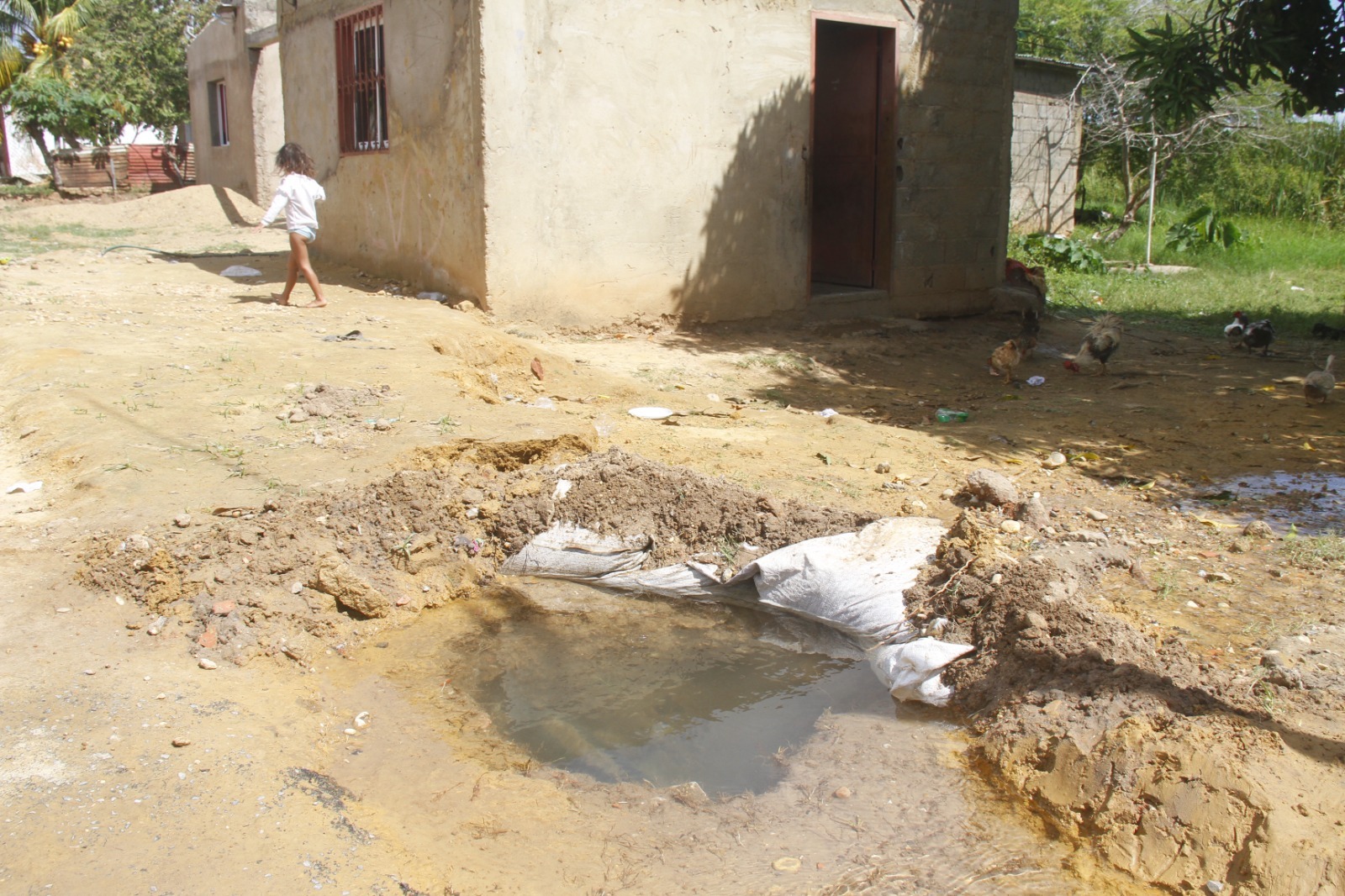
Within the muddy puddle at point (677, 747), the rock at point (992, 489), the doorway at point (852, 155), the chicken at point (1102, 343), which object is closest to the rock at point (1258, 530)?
the rock at point (992, 489)

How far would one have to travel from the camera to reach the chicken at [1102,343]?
7426mm

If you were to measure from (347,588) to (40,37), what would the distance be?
26417 mm

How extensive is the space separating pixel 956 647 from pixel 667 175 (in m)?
5.64

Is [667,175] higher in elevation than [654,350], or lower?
higher

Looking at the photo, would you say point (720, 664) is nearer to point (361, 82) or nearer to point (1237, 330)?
point (1237, 330)

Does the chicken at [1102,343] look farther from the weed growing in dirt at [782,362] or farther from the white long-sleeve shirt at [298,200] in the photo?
the white long-sleeve shirt at [298,200]

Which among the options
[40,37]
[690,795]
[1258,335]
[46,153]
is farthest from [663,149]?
[40,37]

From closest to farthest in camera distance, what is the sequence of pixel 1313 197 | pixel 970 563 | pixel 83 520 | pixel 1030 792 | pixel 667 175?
pixel 1030 792, pixel 970 563, pixel 83 520, pixel 667 175, pixel 1313 197

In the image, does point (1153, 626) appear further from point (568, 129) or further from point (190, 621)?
point (568, 129)

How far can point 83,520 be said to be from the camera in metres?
3.95

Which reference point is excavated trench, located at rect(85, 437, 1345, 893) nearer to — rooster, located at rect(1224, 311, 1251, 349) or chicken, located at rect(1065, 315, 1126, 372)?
chicken, located at rect(1065, 315, 1126, 372)

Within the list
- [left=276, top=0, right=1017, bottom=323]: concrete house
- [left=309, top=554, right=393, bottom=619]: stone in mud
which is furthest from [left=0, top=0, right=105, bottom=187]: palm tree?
[left=309, top=554, right=393, bottom=619]: stone in mud

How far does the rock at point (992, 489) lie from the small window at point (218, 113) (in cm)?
1685

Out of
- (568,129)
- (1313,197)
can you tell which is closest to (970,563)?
(568,129)
